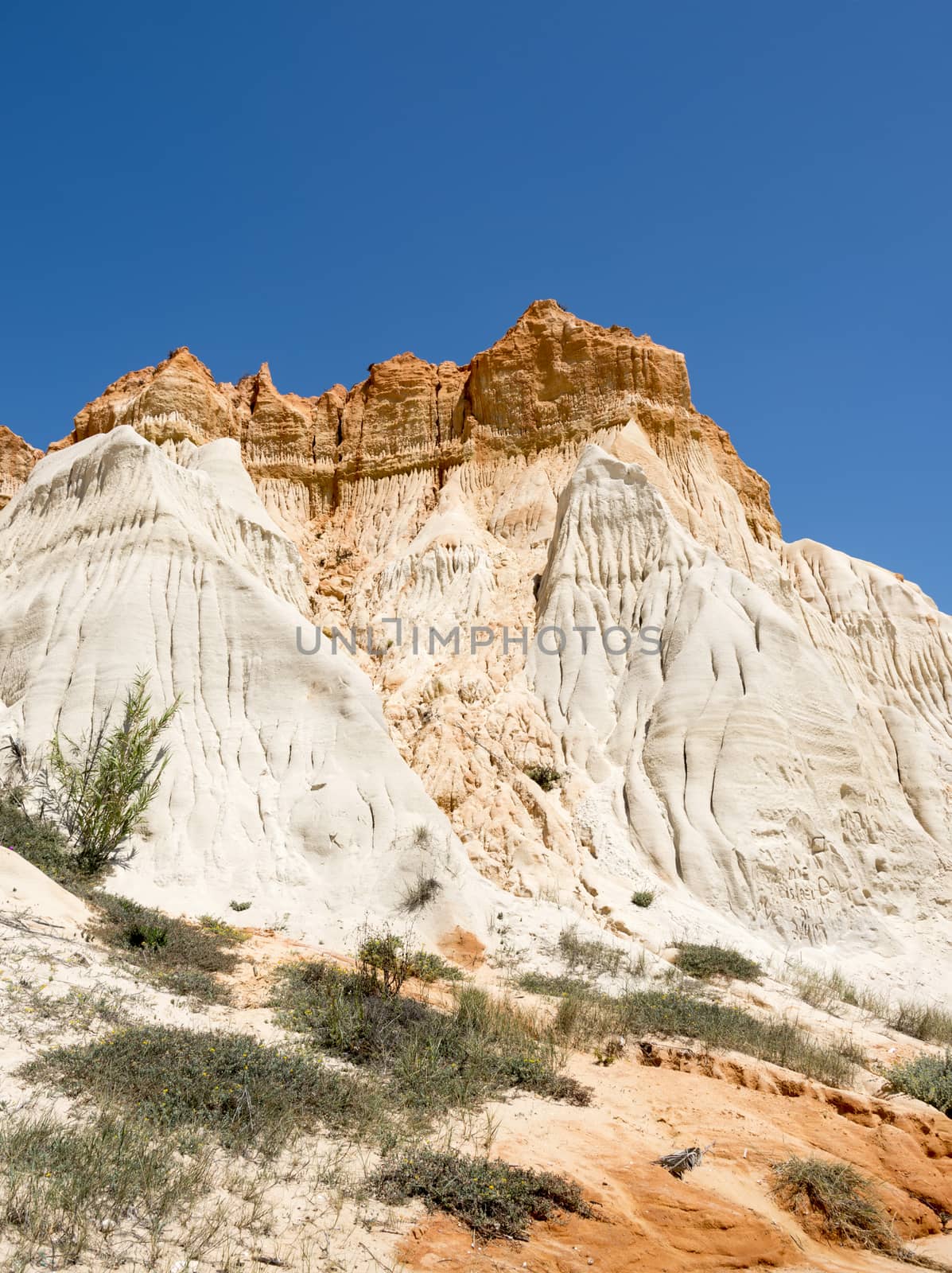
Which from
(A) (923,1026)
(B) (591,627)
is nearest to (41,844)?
(A) (923,1026)

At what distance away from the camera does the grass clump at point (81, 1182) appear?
4430mm

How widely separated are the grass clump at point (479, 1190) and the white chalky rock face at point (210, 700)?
29.0ft

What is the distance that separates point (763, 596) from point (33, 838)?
837 inches

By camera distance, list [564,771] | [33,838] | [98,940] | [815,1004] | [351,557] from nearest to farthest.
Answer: [98,940] < [33,838] < [815,1004] < [564,771] < [351,557]

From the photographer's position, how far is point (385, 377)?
39625 mm

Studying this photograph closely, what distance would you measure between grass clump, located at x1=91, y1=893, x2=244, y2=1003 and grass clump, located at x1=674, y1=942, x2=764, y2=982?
24.9 feet

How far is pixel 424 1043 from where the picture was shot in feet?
28.6

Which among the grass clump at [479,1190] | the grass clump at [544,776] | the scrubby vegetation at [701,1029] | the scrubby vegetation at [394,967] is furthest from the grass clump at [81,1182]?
the grass clump at [544,776]

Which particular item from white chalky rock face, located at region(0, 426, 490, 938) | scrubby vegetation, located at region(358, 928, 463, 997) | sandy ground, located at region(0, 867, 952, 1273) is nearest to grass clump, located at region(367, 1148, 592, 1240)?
sandy ground, located at region(0, 867, 952, 1273)

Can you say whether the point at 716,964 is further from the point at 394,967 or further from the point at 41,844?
the point at 41,844

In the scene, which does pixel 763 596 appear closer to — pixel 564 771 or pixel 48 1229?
pixel 564 771

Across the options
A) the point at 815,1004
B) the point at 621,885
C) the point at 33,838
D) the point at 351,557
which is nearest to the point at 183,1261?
the point at 33,838

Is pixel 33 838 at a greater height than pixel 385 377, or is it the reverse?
pixel 385 377

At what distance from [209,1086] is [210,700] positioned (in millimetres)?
13662
